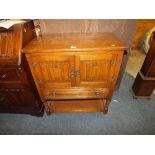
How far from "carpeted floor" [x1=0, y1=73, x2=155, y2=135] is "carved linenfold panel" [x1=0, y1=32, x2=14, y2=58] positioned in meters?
1.06

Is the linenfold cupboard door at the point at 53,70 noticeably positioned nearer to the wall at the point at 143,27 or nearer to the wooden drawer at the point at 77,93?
the wooden drawer at the point at 77,93

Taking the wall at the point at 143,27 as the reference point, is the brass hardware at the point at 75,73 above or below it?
above

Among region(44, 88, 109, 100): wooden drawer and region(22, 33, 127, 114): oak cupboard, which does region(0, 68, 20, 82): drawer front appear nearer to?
region(22, 33, 127, 114): oak cupboard

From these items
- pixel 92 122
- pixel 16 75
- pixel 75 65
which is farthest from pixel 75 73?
pixel 92 122

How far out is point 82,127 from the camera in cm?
167

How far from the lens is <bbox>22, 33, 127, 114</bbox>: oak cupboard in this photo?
3.67 feet

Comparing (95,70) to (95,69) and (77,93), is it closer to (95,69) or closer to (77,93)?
(95,69)

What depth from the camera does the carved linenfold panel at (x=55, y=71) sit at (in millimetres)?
1212

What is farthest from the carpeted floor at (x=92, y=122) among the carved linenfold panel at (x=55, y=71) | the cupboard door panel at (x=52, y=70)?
the carved linenfold panel at (x=55, y=71)

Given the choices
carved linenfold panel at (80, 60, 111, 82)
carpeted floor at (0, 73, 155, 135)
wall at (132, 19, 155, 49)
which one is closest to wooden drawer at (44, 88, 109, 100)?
carved linenfold panel at (80, 60, 111, 82)

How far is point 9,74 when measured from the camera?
1278 mm

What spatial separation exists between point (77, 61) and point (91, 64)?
15 cm
